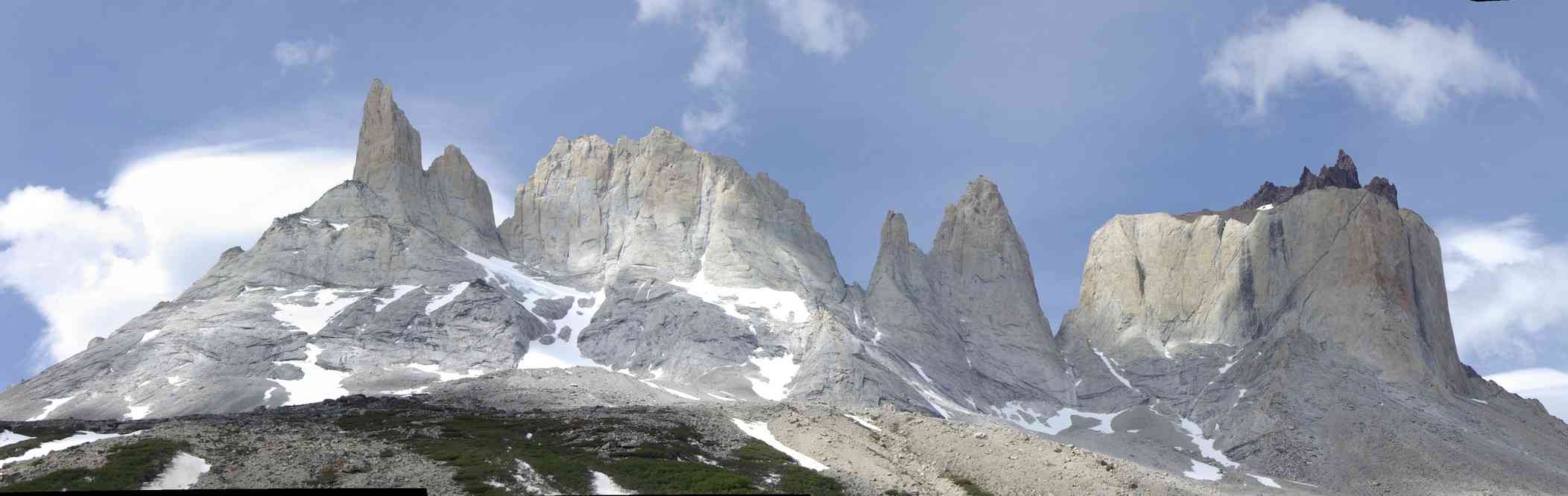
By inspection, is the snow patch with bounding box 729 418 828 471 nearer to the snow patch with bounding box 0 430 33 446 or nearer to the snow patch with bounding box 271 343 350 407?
the snow patch with bounding box 0 430 33 446

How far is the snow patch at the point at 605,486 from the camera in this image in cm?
9162

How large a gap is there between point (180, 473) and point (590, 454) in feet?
95.9

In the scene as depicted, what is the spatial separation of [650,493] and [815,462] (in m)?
21.8

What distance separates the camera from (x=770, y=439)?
120m

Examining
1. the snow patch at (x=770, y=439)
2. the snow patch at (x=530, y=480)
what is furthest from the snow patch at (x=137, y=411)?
the snow patch at (x=530, y=480)

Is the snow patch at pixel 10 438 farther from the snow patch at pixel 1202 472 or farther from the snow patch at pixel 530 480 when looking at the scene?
the snow patch at pixel 1202 472

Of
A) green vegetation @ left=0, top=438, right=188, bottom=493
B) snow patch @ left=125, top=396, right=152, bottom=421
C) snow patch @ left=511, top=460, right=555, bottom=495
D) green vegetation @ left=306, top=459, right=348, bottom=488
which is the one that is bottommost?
green vegetation @ left=0, top=438, right=188, bottom=493

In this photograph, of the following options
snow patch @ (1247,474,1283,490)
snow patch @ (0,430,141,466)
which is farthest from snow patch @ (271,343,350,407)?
snow patch @ (1247,474,1283,490)

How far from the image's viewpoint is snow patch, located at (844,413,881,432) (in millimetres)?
125106

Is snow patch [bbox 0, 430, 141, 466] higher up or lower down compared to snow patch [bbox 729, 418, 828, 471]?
lower down

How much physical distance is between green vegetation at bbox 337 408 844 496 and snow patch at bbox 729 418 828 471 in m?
1.35

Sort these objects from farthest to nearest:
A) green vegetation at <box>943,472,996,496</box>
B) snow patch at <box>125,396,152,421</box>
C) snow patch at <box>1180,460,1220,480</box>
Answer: snow patch at <box>1180,460,1220,480</box> < snow patch at <box>125,396,152,421</box> < green vegetation at <box>943,472,996,496</box>

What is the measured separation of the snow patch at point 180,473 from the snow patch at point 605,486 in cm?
2528

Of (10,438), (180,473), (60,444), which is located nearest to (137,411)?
(10,438)
